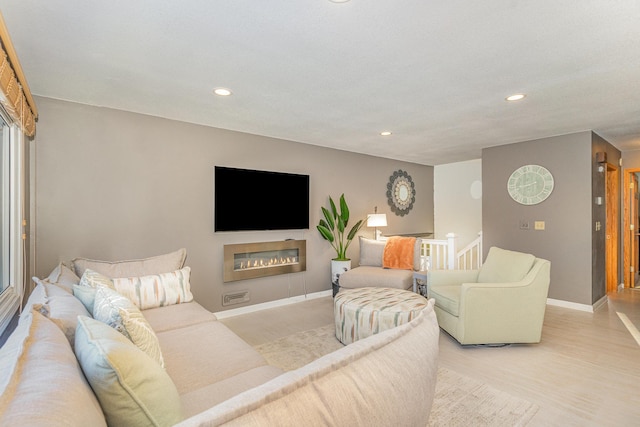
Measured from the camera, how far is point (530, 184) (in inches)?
180

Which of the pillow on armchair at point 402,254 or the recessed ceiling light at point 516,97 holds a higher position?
the recessed ceiling light at point 516,97

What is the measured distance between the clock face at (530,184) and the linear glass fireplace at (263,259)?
3.15m

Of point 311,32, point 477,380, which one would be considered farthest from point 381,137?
point 477,380

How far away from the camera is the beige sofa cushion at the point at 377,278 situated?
13.6ft

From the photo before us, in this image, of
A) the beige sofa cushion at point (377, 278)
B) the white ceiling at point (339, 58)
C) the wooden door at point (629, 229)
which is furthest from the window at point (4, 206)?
the wooden door at point (629, 229)

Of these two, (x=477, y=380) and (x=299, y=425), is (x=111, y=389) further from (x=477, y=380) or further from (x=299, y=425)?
(x=477, y=380)

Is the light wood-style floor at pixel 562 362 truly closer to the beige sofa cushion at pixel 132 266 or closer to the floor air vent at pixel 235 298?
the floor air vent at pixel 235 298

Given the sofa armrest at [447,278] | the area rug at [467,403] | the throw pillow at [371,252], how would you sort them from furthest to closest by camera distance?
1. the throw pillow at [371,252]
2. the sofa armrest at [447,278]
3. the area rug at [467,403]

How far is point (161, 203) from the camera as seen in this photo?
3.47 metres

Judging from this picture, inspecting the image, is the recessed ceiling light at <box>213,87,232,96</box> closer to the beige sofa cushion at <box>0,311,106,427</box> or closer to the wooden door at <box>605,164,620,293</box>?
the beige sofa cushion at <box>0,311,106,427</box>

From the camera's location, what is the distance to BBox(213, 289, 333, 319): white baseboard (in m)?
3.94

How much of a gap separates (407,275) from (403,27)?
312cm

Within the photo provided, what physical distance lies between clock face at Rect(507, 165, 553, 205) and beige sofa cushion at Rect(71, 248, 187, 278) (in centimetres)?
452

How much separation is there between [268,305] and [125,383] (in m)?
3.56
